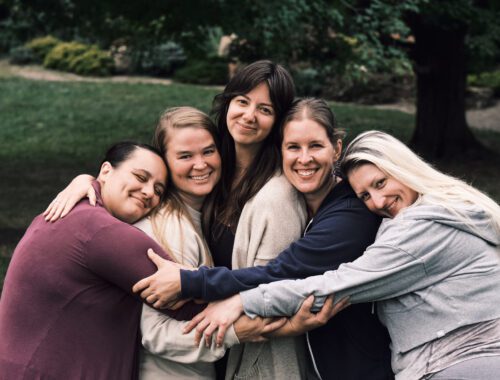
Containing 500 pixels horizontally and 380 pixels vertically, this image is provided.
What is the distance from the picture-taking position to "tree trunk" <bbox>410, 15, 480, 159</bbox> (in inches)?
506

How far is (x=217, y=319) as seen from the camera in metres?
3.11

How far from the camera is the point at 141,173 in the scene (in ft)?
11.0

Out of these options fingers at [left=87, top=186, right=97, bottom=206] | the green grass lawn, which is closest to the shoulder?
fingers at [left=87, top=186, right=97, bottom=206]

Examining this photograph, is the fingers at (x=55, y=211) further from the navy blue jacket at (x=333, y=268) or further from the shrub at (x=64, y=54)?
the shrub at (x=64, y=54)

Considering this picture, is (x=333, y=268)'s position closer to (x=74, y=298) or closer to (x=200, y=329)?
(x=200, y=329)

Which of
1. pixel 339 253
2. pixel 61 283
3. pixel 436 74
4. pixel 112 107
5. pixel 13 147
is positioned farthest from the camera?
pixel 112 107

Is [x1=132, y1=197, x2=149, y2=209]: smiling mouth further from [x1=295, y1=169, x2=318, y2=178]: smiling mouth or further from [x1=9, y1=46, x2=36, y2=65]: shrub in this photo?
[x1=9, y1=46, x2=36, y2=65]: shrub

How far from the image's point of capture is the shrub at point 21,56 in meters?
25.5

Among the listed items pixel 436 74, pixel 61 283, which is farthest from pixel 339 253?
pixel 436 74

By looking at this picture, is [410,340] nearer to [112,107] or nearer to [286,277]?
[286,277]

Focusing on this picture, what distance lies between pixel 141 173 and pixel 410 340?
139 centimetres

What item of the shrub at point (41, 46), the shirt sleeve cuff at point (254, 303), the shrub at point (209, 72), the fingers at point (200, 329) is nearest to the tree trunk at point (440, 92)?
the shrub at point (209, 72)

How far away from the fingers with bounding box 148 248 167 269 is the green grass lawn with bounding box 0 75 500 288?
439cm

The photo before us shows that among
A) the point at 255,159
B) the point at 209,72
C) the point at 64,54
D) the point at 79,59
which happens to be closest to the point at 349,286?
the point at 255,159
